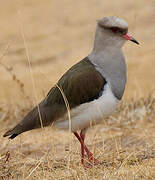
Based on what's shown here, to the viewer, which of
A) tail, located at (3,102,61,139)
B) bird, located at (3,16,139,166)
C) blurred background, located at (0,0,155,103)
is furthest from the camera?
blurred background, located at (0,0,155,103)

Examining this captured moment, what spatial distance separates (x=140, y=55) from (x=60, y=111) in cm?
774

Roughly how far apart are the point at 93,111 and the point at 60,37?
10792 mm

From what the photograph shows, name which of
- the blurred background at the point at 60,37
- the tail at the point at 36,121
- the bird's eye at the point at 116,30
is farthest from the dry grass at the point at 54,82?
the bird's eye at the point at 116,30

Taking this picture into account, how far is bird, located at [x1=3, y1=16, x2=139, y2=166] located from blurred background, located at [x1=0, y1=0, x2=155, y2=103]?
4450 millimetres

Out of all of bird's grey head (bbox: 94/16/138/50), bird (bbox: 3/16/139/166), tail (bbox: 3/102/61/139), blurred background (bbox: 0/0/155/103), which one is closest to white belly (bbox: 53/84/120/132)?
bird (bbox: 3/16/139/166)

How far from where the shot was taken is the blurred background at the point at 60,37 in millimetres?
11586

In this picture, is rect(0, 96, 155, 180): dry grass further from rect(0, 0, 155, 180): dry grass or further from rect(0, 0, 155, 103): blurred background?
rect(0, 0, 155, 103): blurred background

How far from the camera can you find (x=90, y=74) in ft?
17.0

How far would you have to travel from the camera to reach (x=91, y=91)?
5156mm

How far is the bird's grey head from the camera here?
5.33 m

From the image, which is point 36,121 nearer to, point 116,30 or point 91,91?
point 91,91

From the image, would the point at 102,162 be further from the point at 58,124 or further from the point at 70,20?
the point at 70,20

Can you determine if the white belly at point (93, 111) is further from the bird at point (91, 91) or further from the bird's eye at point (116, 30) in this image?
the bird's eye at point (116, 30)

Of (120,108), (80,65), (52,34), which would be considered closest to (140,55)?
(52,34)
